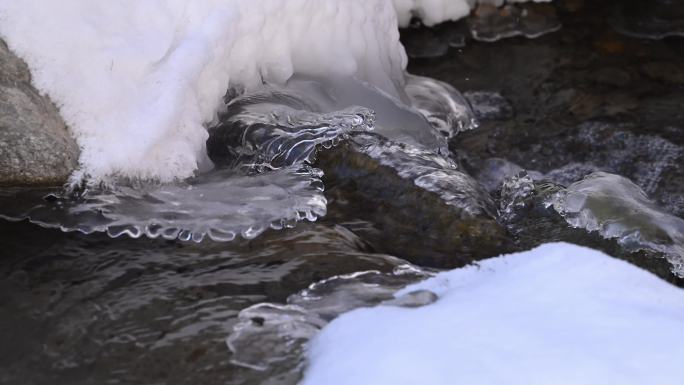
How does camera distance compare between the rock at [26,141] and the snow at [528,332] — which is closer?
the snow at [528,332]

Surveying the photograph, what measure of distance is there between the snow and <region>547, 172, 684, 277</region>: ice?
3.12ft

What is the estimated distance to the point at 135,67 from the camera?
336 centimetres

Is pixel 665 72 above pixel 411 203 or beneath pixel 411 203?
above

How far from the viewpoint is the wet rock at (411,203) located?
10.6ft

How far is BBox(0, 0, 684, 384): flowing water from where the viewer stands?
2.49m

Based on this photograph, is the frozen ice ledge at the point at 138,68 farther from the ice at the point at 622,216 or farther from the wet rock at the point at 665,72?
the wet rock at the point at 665,72

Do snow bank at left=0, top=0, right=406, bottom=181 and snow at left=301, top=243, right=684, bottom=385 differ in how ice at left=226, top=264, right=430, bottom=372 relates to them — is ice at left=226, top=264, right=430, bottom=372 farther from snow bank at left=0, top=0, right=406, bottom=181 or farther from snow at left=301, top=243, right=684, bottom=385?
snow bank at left=0, top=0, right=406, bottom=181

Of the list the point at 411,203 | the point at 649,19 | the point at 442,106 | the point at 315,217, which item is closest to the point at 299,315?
the point at 315,217

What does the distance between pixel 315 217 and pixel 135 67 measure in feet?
3.05

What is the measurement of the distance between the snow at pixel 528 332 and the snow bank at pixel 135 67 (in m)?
1.30

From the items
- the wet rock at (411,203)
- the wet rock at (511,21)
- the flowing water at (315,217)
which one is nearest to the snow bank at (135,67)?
the flowing water at (315,217)

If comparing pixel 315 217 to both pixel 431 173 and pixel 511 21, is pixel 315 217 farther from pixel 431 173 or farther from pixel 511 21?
pixel 511 21

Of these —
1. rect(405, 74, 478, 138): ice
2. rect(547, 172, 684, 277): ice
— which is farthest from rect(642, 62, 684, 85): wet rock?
rect(547, 172, 684, 277): ice

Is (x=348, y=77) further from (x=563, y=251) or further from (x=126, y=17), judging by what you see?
(x=563, y=251)
